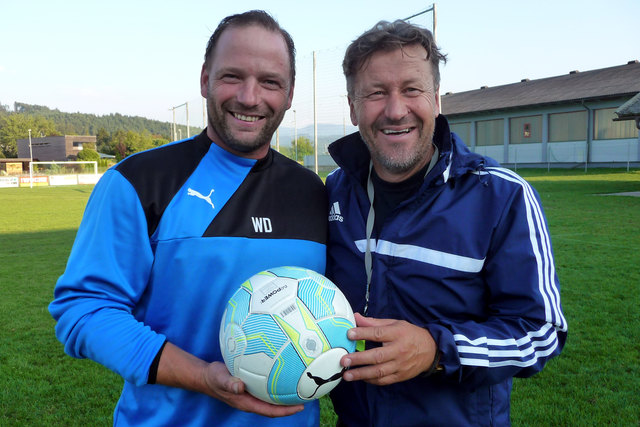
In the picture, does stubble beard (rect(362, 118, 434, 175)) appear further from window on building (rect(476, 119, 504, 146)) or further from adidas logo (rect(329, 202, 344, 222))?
window on building (rect(476, 119, 504, 146))

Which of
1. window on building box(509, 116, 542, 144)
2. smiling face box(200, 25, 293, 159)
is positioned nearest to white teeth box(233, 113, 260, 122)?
smiling face box(200, 25, 293, 159)

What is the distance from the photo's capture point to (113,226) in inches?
75.8

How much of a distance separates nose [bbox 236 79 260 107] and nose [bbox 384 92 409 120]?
22.6 inches

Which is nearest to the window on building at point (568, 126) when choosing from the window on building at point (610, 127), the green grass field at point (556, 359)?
the window on building at point (610, 127)

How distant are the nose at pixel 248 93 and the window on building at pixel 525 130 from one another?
37148 mm

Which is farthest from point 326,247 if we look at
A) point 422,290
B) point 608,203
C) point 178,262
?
point 608,203

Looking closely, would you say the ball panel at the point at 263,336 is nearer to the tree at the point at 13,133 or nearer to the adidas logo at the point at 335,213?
the adidas logo at the point at 335,213

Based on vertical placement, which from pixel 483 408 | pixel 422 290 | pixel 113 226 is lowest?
pixel 483 408

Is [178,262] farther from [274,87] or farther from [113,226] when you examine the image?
[274,87]

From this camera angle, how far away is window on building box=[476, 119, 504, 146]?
3840 centimetres

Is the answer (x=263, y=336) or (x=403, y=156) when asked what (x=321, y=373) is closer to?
(x=263, y=336)

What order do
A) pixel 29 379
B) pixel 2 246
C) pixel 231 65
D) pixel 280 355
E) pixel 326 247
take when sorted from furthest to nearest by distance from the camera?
pixel 2 246 < pixel 29 379 < pixel 326 247 < pixel 231 65 < pixel 280 355

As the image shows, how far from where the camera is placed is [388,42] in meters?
2.24

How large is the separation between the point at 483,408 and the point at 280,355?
86cm
